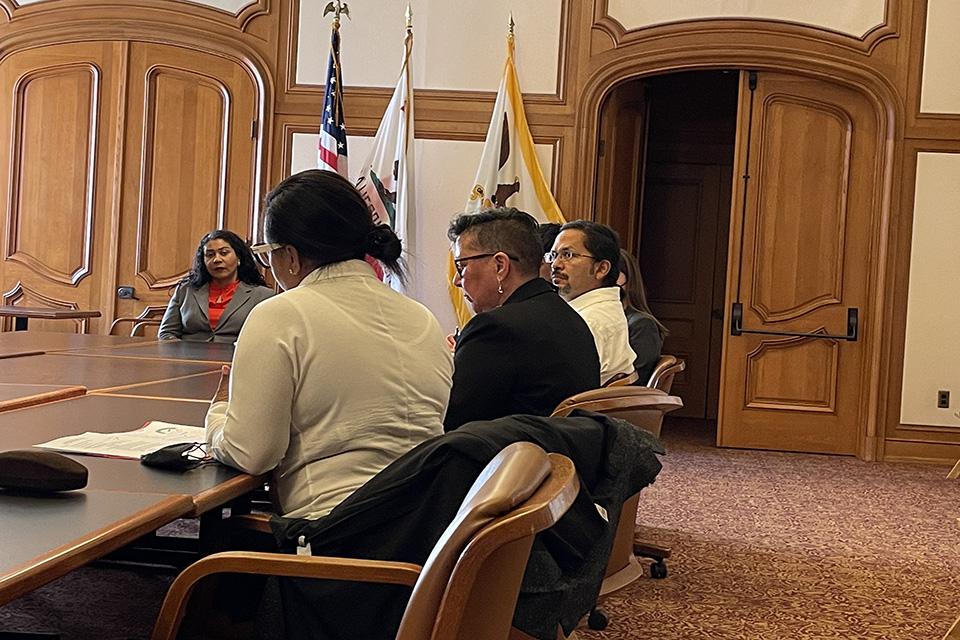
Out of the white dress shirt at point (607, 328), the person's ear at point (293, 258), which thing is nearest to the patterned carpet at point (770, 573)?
the white dress shirt at point (607, 328)

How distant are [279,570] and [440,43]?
6124 millimetres

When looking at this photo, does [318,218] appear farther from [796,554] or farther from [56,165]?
[56,165]

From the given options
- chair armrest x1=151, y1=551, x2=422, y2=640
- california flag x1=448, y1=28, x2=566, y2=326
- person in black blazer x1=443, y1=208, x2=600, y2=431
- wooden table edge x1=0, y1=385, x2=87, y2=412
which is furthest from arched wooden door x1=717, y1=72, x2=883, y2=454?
chair armrest x1=151, y1=551, x2=422, y2=640

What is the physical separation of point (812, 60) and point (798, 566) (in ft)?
13.3

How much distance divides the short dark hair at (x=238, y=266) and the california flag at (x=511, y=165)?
1.86 metres

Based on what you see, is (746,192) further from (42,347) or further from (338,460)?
(338,460)

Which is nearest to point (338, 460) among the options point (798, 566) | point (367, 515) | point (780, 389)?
point (367, 515)

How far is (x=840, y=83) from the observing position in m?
7.32

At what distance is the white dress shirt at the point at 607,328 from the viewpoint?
3994 millimetres

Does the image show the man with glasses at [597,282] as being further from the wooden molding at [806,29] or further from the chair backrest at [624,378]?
the wooden molding at [806,29]

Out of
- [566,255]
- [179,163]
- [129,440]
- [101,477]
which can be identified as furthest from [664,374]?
[179,163]

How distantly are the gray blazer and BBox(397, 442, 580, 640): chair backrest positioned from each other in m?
4.48

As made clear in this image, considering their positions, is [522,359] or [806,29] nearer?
[522,359]

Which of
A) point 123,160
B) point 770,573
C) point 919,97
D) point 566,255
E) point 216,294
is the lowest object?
point 770,573
